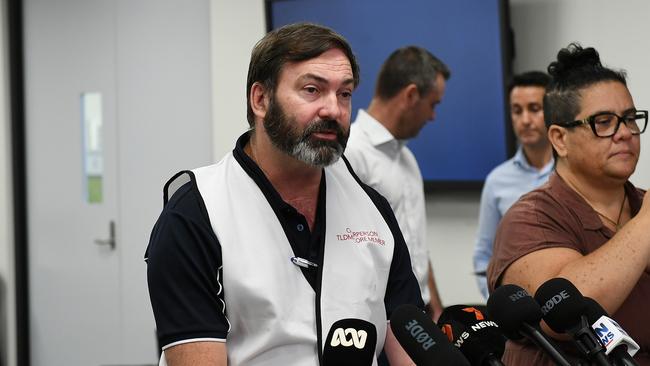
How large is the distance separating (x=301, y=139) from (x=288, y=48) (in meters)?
0.18

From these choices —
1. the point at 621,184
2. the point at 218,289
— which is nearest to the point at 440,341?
the point at 218,289

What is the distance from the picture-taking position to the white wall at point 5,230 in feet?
15.9

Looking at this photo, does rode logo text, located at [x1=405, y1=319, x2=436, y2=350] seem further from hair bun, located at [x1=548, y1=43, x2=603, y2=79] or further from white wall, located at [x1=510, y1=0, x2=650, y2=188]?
white wall, located at [x1=510, y1=0, x2=650, y2=188]

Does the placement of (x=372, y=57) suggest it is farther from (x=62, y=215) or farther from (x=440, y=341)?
(x=440, y=341)

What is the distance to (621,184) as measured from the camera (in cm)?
194

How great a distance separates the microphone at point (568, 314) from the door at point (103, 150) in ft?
11.2

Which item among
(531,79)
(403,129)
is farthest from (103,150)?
Answer: (531,79)

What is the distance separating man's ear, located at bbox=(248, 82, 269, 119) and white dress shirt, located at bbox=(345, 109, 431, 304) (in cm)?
125

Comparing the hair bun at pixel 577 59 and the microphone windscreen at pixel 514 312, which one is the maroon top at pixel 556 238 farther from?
the microphone windscreen at pixel 514 312

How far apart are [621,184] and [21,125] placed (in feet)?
13.0

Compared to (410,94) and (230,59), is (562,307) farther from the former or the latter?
(230,59)

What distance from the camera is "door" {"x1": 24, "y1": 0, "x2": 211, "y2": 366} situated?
4656 millimetres

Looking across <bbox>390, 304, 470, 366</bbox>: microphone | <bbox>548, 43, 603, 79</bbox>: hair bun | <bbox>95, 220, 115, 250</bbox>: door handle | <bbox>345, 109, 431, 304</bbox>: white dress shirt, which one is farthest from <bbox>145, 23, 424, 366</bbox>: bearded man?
<bbox>95, 220, 115, 250</bbox>: door handle

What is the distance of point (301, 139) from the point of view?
1.63 meters
